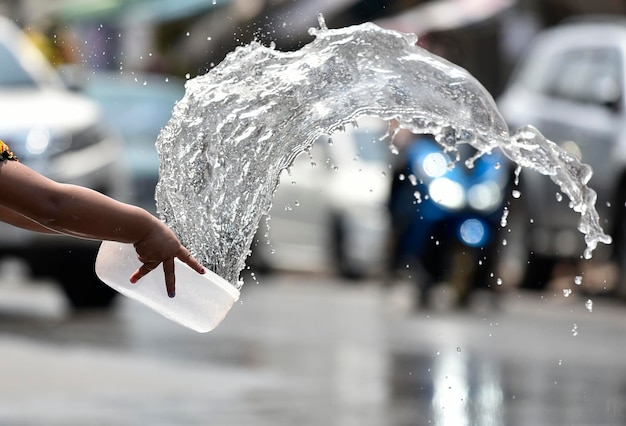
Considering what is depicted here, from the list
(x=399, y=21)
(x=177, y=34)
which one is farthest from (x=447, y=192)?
(x=177, y=34)

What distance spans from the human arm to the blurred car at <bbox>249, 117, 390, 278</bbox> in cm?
1279

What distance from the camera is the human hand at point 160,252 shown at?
3928 millimetres

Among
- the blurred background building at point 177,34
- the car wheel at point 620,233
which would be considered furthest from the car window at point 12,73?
the car wheel at point 620,233

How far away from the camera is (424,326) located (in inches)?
469

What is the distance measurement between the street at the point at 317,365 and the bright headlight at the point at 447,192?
34.7 inches

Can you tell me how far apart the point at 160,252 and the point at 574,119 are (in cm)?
1071

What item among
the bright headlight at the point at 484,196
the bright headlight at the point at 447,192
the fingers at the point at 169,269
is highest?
the fingers at the point at 169,269

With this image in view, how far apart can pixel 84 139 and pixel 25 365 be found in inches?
133

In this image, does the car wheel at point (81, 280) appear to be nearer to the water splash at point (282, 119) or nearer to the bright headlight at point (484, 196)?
the bright headlight at point (484, 196)

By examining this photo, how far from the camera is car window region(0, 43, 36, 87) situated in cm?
1260

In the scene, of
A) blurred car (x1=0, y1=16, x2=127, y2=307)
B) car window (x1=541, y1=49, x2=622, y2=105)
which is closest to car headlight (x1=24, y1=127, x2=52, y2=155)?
blurred car (x1=0, y1=16, x2=127, y2=307)

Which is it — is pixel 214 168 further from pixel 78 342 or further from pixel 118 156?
pixel 118 156

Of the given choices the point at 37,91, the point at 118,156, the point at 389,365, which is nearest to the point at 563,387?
the point at 389,365

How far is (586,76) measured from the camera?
14633 mm
